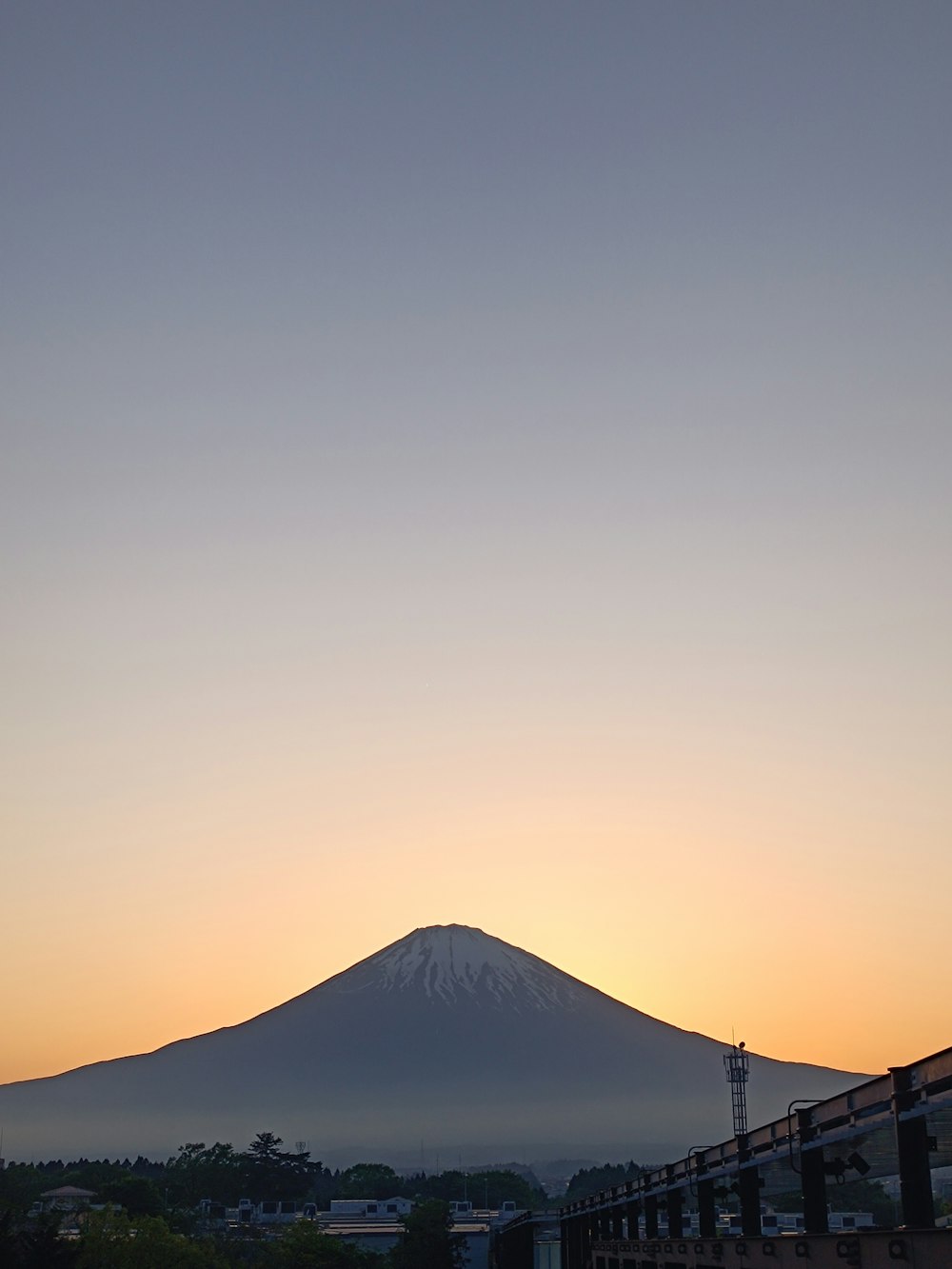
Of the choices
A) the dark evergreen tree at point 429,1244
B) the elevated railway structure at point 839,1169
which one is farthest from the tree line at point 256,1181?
the elevated railway structure at point 839,1169

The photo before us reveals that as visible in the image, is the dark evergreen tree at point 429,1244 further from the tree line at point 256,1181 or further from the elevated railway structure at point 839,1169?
the elevated railway structure at point 839,1169

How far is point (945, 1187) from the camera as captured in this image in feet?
145

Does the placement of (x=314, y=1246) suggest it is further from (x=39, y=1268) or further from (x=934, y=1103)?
(x=934, y=1103)

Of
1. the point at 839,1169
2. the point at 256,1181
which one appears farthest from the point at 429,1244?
the point at 839,1169

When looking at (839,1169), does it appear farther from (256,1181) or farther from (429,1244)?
(256,1181)

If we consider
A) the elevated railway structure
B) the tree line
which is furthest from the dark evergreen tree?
the elevated railway structure

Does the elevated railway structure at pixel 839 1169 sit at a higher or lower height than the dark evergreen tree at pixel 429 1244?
higher

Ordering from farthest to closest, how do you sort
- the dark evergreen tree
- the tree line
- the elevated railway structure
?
the tree line
the dark evergreen tree
the elevated railway structure

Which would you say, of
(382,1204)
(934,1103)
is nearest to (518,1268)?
(934,1103)

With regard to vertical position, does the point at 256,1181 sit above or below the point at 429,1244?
above

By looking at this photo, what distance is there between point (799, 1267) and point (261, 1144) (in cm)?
16885

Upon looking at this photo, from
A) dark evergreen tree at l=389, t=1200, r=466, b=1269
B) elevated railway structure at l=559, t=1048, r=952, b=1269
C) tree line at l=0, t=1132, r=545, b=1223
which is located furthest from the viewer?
tree line at l=0, t=1132, r=545, b=1223

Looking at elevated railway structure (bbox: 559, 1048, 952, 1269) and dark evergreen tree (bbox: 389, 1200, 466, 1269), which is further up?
elevated railway structure (bbox: 559, 1048, 952, 1269)

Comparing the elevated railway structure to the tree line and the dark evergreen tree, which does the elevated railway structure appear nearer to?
the dark evergreen tree
